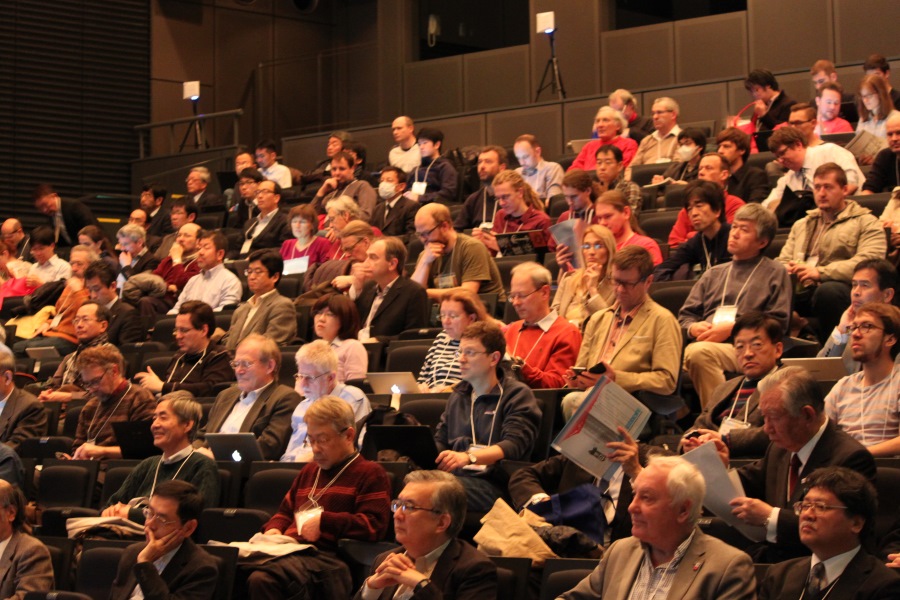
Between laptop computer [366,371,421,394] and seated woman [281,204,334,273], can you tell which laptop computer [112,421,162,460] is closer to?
laptop computer [366,371,421,394]

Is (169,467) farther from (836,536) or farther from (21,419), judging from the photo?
(836,536)

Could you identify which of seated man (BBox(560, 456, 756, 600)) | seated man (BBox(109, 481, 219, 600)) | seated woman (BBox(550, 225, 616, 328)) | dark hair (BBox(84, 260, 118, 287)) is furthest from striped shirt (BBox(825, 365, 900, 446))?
dark hair (BBox(84, 260, 118, 287))

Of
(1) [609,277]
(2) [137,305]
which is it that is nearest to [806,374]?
(1) [609,277]

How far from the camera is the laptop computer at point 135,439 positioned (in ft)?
18.3

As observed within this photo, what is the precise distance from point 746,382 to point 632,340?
0.63 meters

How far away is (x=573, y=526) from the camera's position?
4.04 m

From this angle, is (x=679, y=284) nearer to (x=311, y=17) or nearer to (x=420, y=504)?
(x=420, y=504)

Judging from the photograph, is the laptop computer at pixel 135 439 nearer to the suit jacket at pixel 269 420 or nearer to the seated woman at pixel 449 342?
the suit jacket at pixel 269 420

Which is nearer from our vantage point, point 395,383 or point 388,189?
point 395,383

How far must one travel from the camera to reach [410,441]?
15.1 ft

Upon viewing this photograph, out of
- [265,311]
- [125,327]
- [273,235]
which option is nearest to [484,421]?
[265,311]

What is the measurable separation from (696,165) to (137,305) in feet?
12.2

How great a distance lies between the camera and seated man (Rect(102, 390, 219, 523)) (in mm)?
4930

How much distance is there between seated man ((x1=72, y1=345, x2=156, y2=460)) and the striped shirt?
126 inches
